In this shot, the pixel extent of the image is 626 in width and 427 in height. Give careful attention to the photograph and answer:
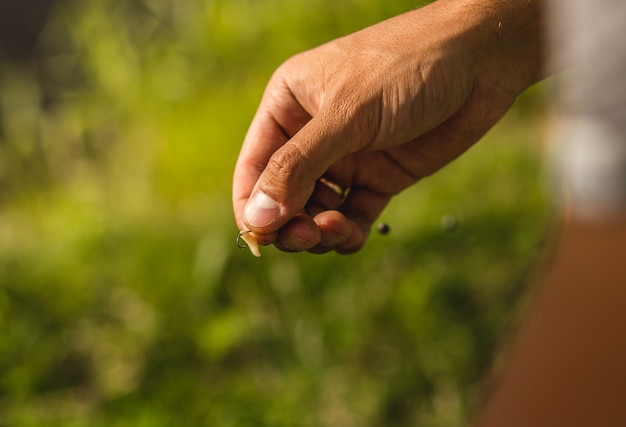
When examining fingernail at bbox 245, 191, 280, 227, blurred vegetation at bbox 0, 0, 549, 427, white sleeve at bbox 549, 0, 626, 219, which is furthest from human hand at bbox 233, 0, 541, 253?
blurred vegetation at bbox 0, 0, 549, 427

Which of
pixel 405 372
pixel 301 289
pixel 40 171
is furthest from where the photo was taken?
pixel 40 171

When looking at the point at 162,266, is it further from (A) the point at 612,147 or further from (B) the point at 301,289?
(A) the point at 612,147

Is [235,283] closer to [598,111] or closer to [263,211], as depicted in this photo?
[263,211]

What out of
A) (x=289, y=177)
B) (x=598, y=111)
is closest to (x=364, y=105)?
(x=289, y=177)

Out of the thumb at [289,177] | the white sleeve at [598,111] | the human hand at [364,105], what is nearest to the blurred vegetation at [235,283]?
the human hand at [364,105]

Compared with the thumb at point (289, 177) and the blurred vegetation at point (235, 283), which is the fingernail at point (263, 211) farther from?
the blurred vegetation at point (235, 283)

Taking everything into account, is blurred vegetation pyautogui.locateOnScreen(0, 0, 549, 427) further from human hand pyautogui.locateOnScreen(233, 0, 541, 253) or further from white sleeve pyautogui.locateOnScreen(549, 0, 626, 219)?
white sleeve pyautogui.locateOnScreen(549, 0, 626, 219)

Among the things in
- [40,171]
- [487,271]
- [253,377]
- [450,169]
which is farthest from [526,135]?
[40,171]
